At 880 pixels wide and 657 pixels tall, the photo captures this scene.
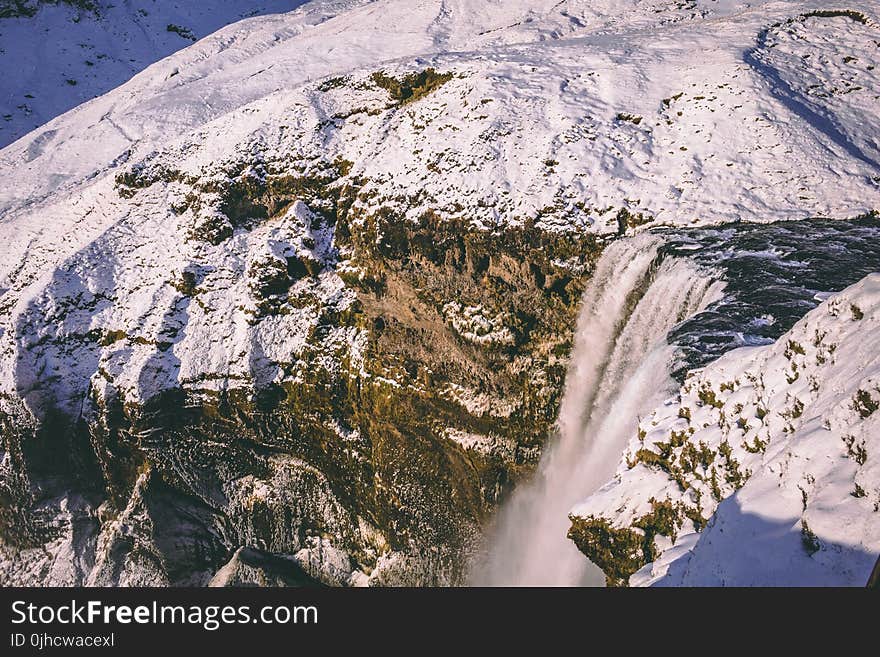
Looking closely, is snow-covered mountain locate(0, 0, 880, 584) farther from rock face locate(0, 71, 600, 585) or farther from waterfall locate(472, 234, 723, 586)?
waterfall locate(472, 234, 723, 586)

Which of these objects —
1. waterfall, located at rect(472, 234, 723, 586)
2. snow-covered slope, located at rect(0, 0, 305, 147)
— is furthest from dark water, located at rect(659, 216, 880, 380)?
snow-covered slope, located at rect(0, 0, 305, 147)

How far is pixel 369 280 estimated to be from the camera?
67.2 feet

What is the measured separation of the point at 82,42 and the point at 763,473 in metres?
64.8

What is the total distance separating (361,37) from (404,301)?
23.2 m

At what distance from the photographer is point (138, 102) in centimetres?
3806

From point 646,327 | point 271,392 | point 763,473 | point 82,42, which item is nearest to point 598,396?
point 646,327

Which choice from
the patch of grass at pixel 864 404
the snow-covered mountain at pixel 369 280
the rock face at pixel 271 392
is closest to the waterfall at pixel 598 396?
the snow-covered mountain at pixel 369 280

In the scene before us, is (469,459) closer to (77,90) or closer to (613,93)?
(613,93)

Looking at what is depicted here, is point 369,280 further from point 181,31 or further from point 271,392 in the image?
point 181,31

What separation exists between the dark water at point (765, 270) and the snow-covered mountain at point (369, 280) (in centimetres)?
130

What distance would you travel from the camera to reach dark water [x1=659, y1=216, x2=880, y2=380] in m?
10.4

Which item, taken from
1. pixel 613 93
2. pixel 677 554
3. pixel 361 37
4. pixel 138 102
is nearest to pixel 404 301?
pixel 613 93

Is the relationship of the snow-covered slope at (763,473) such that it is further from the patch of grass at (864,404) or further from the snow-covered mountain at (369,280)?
the snow-covered mountain at (369,280)

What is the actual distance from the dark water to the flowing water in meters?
0.02
